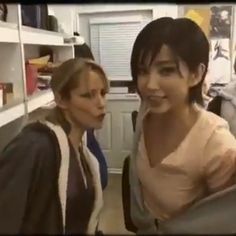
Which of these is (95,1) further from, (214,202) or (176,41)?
(214,202)

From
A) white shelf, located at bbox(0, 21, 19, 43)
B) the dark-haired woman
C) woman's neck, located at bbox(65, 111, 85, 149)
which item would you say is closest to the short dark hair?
the dark-haired woman

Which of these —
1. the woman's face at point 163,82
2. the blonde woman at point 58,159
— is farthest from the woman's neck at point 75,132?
the woman's face at point 163,82

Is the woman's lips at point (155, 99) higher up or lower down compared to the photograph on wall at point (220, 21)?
lower down

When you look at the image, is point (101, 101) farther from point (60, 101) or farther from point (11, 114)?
point (11, 114)

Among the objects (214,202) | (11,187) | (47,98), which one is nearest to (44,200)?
(11,187)

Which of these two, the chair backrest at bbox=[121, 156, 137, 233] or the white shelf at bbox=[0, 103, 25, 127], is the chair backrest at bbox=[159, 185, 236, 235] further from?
the white shelf at bbox=[0, 103, 25, 127]

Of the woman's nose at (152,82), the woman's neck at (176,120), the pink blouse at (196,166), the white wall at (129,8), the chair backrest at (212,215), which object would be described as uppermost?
the white wall at (129,8)

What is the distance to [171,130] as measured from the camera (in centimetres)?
56

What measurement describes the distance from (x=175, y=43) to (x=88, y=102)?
0.50ft

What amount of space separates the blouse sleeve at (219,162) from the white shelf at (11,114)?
1.03ft

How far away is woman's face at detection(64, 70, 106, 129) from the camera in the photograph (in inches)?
20.2

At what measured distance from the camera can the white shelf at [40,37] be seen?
1.97 ft

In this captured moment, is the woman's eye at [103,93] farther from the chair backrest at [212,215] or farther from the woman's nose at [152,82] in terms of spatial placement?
the chair backrest at [212,215]

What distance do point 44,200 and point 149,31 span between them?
0.97 feet
